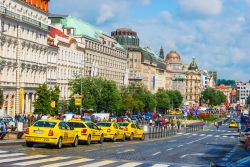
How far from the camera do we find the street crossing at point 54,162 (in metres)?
19.2

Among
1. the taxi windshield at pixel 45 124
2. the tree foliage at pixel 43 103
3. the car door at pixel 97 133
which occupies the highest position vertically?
the tree foliage at pixel 43 103

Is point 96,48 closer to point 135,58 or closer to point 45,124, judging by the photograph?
point 135,58

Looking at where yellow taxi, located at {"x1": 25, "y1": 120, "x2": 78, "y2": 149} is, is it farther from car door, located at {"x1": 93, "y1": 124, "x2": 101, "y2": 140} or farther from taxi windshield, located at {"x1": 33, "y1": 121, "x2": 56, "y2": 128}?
car door, located at {"x1": 93, "y1": 124, "x2": 101, "y2": 140}

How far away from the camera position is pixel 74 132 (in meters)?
29.8

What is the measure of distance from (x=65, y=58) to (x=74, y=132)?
66.7m

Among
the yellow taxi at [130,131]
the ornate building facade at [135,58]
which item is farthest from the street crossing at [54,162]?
the ornate building facade at [135,58]

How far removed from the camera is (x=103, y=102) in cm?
8588

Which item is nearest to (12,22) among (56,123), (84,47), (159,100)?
(84,47)

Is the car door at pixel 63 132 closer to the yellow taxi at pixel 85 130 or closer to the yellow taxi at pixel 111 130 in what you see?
the yellow taxi at pixel 85 130

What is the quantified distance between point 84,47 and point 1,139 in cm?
7609

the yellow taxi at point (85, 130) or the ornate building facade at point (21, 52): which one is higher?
the ornate building facade at point (21, 52)

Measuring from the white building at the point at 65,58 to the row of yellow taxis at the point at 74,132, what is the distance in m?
46.5

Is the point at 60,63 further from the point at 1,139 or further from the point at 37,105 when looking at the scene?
the point at 1,139

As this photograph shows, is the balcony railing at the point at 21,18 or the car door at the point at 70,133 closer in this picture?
the car door at the point at 70,133
